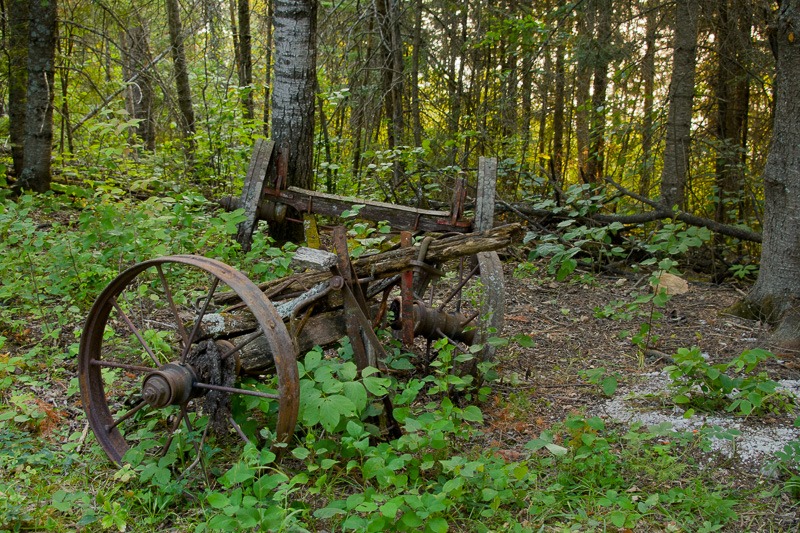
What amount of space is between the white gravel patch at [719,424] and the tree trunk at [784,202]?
40.9 inches

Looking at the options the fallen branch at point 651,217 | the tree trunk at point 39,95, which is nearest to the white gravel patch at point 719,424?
the fallen branch at point 651,217

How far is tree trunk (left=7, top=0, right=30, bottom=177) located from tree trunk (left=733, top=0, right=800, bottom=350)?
740 centimetres

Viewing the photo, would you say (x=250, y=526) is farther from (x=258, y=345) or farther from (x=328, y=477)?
(x=258, y=345)

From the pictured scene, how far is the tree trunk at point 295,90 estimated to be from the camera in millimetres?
6125

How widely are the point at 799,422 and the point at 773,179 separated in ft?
8.28

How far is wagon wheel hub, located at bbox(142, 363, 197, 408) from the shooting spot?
3.11 meters

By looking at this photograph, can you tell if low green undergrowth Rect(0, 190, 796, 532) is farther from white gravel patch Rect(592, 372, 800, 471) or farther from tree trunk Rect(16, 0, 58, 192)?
tree trunk Rect(16, 0, 58, 192)

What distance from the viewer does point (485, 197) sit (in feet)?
17.6

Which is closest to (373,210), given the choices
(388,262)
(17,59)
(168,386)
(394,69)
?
(388,262)

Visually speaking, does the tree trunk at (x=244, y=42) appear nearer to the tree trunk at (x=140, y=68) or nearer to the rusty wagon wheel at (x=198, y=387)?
the tree trunk at (x=140, y=68)

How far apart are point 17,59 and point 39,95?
2.65ft

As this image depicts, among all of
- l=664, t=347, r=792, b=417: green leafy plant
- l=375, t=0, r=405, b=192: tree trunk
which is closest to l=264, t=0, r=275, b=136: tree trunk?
l=375, t=0, r=405, b=192: tree trunk

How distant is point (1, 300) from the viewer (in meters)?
4.98

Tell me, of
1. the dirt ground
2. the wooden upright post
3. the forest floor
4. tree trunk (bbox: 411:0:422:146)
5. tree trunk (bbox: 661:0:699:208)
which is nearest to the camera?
the forest floor
